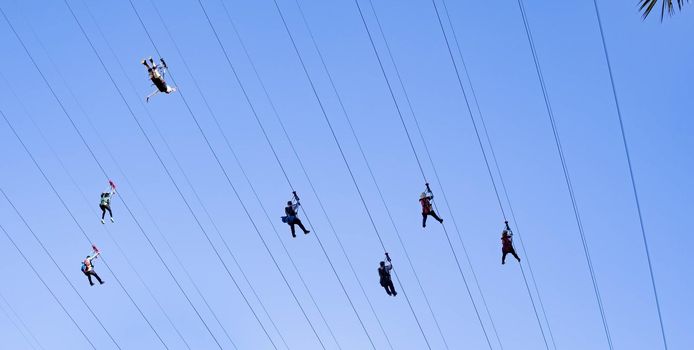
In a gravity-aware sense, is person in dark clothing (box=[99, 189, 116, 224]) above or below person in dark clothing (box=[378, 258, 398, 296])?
above

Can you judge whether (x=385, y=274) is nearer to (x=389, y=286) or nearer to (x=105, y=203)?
(x=389, y=286)

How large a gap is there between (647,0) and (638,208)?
8.53 metres

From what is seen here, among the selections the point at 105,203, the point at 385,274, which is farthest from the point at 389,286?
the point at 105,203

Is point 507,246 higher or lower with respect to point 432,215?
lower

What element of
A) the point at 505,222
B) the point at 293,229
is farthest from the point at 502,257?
the point at 293,229

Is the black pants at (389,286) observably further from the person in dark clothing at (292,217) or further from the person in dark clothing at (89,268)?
the person in dark clothing at (89,268)

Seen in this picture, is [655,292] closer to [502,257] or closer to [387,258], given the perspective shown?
[502,257]

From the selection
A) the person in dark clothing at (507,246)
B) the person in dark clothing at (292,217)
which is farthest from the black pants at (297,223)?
the person in dark clothing at (507,246)

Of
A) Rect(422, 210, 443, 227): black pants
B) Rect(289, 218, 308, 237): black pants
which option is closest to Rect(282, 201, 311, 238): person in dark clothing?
Rect(289, 218, 308, 237): black pants

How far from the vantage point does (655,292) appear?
20938 mm

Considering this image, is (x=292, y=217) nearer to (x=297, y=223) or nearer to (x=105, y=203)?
(x=297, y=223)

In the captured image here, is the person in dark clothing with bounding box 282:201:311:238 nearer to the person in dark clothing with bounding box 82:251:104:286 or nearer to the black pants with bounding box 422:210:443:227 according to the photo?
the black pants with bounding box 422:210:443:227

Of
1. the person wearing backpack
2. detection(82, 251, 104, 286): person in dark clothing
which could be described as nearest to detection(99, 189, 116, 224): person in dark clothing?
detection(82, 251, 104, 286): person in dark clothing

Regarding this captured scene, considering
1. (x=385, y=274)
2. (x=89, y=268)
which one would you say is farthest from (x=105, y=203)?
(x=385, y=274)
